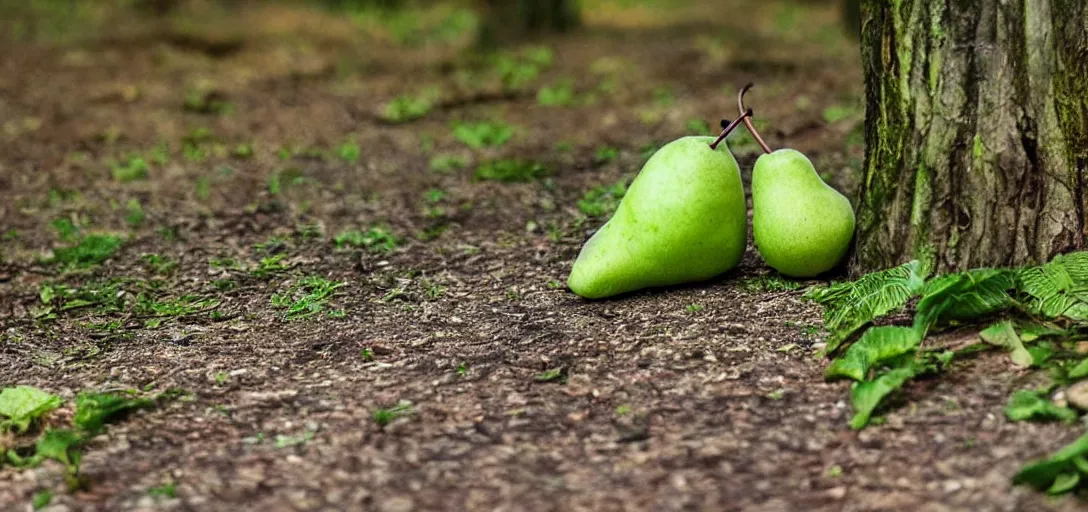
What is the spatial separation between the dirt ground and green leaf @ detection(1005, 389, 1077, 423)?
42mm

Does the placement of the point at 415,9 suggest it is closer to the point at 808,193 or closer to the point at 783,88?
the point at 783,88

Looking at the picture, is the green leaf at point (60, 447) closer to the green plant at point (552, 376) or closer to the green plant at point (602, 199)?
the green plant at point (552, 376)

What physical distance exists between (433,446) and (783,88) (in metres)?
5.20

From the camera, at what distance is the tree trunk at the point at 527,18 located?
10.0m

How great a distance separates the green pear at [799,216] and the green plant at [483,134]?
10.2ft

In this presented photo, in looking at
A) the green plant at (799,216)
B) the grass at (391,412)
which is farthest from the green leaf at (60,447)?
the green plant at (799,216)

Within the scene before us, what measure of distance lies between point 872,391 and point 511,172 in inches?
129

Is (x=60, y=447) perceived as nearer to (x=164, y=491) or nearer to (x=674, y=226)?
(x=164, y=491)

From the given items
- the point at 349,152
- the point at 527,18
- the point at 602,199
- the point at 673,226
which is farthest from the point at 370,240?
the point at 527,18

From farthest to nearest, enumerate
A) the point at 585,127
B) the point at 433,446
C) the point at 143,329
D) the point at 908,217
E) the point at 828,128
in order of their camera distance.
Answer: the point at 585,127
the point at 828,128
the point at 143,329
the point at 908,217
the point at 433,446

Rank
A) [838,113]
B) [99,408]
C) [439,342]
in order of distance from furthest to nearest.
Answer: [838,113]
[439,342]
[99,408]

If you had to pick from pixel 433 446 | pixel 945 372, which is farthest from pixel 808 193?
pixel 433 446

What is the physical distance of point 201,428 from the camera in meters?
3.21

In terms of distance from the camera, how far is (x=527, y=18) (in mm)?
10117
